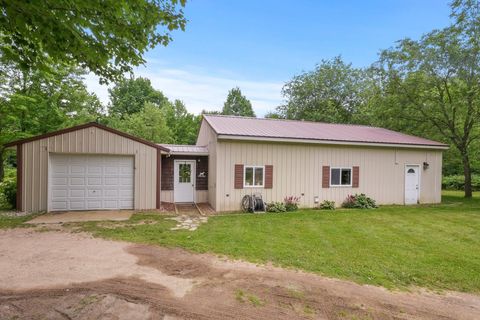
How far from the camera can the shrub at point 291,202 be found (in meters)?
10.9

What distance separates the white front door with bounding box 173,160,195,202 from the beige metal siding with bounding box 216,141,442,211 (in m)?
1.28

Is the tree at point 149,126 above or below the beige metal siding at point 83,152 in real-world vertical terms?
above

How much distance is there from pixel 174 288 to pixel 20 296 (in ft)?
6.87

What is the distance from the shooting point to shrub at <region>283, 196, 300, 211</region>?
428 inches

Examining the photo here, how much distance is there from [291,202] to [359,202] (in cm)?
330

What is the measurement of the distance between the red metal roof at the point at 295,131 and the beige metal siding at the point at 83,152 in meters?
3.17

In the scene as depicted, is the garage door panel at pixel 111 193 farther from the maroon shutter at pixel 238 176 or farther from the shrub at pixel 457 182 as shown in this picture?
the shrub at pixel 457 182

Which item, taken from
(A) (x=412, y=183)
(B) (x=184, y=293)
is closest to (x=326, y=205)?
(A) (x=412, y=183)

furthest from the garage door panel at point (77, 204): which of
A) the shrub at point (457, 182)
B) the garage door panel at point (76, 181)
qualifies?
the shrub at point (457, 182)

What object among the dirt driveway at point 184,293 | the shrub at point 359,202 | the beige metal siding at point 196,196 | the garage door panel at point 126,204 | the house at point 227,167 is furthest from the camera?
the beige metal siding at point 196,196

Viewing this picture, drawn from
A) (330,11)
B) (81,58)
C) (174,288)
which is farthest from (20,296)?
(330,11)

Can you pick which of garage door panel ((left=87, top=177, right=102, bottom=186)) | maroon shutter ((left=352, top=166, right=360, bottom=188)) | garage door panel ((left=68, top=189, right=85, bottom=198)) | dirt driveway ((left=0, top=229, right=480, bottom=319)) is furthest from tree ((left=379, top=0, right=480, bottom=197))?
garage door panel ((left=68, top=189, right=85, bottom=198))

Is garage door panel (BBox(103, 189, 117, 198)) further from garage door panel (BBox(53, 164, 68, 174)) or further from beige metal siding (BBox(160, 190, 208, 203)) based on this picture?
beige metal siding (BBox(160, 190, 208, 203))

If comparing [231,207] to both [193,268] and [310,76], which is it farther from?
[310,76]
